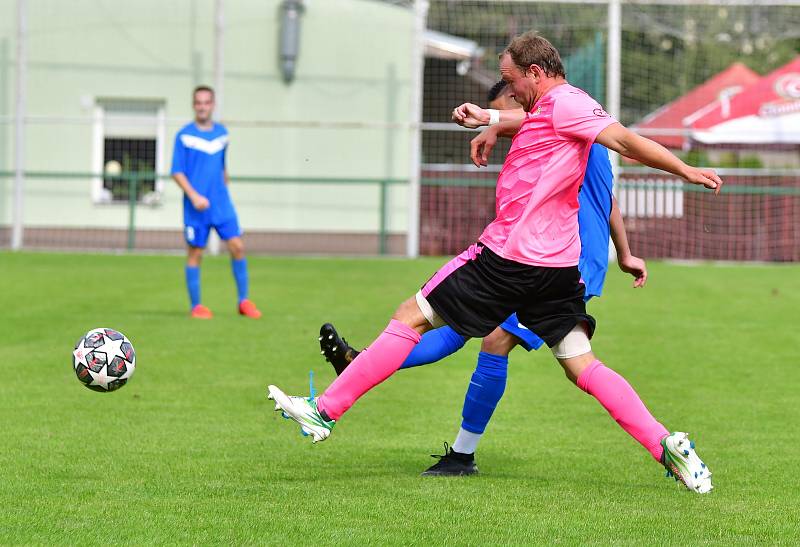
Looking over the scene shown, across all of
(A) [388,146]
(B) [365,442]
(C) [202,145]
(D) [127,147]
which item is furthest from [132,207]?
(B) [365,442]

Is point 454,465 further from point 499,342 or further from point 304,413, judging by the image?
point 304,413

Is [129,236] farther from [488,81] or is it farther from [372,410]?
[372,410]

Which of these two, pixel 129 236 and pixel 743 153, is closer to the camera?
pixel 129 236

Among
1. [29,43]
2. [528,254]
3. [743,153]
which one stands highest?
[29,43]

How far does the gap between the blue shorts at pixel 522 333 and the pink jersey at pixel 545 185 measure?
0.56m

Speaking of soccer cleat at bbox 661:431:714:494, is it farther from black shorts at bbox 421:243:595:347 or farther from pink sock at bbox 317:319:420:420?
pink sock at bbox 317:319:420:420

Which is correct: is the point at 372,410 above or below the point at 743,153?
below

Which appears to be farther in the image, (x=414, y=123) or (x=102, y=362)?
(x=414, y=123)

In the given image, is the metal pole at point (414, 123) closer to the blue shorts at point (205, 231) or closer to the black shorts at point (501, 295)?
the blue shorts at point (205, 231)

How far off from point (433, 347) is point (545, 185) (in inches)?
40.6

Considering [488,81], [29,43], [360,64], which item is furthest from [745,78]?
[29,43]

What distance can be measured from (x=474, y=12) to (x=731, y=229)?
614 cm

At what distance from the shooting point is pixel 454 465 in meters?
5.80

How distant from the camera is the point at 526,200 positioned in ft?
17.1
